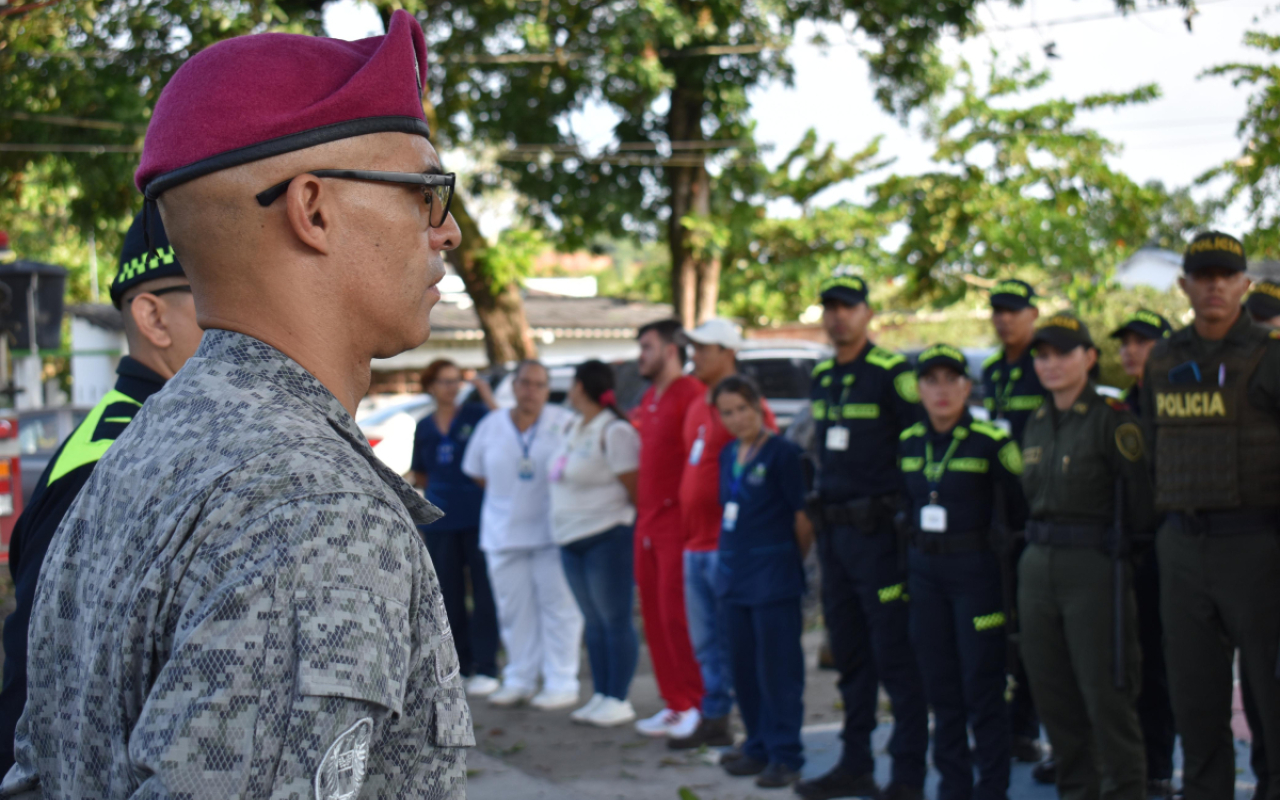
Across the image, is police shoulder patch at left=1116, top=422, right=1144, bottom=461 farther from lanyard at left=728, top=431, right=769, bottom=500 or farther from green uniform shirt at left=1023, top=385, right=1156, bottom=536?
lanyard at left=728, top=431, right=769, bottom=500

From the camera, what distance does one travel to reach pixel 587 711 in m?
6.86

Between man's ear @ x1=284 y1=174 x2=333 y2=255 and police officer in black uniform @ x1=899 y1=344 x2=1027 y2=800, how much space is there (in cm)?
429

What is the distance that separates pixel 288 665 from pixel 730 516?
502 centimetres

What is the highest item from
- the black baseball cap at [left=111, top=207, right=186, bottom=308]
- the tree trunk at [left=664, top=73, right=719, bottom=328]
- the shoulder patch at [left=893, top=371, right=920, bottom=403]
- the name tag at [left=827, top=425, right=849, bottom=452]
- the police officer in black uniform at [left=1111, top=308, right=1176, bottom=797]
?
the tree trunk at [left=664, top=73, right=719, bottom=328]

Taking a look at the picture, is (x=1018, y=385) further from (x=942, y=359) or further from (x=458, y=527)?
(x=458, y=527)

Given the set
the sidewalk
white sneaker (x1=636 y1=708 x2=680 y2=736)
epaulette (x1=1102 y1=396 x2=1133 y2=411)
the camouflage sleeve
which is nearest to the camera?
the camouflage sleeve

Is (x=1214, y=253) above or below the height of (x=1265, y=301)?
above

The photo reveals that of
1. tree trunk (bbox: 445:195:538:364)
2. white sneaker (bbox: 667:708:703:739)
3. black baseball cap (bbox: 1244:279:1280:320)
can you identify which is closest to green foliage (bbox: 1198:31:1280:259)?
black baseball cap (bbox: 1244:279:1280:320)

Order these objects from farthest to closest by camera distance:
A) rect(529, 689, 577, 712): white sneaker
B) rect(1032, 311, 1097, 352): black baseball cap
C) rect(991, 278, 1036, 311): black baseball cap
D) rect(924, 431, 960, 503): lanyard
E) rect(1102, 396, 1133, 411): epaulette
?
1. rect(529, 689, 577, 712): white sneaker
2. rect(991, 278, 1036, 311): black baseball cap
3. rect(924, 431, 960, 503): lanyard
4. rect(1032, 311, 1097, 352): black baseball cap
5. rect(1102, 396, 1133, 411): epaulette

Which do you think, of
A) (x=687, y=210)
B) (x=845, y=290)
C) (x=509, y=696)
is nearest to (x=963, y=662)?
(x=845, y=290)

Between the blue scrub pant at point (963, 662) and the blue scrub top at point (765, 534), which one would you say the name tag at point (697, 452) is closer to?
the blue scrub top at point (765, 534)

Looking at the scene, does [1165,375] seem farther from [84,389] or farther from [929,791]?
[84,389]

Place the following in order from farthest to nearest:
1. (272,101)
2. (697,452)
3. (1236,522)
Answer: (697,452)
(1236,522)
(272,101)

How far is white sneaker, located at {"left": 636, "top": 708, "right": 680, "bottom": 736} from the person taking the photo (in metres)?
6.53
